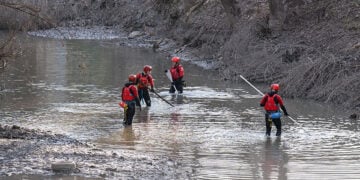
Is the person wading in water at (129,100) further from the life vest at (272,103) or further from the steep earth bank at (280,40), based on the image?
the steep earth bank at (280,40)

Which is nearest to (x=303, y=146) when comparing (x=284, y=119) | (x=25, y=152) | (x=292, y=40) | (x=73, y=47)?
(x=284, y=119)

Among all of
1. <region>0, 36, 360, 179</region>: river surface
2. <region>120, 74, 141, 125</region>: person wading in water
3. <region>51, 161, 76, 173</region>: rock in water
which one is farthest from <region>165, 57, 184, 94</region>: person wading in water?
<region>51, 161, 76, 173</region>: rock in water

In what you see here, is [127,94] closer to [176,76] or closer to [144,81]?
[144,81]

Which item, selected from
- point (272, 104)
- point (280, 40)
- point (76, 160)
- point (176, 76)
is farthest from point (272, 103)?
point (280, 40)

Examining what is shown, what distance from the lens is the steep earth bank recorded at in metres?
24.7

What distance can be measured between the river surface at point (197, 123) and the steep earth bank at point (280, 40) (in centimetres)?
101

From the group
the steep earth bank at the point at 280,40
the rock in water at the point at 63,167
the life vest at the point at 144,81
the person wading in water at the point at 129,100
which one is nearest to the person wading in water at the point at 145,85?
the life vest at the point at 144,81

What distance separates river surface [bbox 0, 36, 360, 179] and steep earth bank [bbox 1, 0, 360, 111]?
39.7 inches

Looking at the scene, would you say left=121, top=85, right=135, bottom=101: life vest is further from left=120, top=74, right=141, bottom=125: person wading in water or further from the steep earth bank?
the steep earth bank

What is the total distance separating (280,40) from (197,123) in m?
12.1

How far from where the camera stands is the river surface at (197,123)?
14.8 m

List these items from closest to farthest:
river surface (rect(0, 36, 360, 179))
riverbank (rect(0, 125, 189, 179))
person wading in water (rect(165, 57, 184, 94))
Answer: riverbank (rect(0, 125, 189, 179))
river surface (rect(0, 36, 360, 179))
person wading in water (rect(165, 57, 184, 94))

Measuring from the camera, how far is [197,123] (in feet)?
64.7

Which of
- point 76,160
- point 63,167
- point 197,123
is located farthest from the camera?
point 197,123
